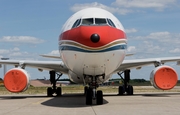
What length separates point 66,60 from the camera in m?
12.9

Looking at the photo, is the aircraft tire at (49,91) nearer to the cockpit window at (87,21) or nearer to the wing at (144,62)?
the wing at (144,62)

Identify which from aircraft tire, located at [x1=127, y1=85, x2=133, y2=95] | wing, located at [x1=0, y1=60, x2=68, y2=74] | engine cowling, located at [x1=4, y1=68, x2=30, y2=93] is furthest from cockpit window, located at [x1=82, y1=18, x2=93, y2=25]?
aircraft tire, located at [x1=127, y1=85, x2=133, y2=95]

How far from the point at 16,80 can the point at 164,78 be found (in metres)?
7.66

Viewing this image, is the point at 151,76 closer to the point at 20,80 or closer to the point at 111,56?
the point at 111,56

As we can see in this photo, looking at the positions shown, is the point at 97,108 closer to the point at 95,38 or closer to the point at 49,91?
the point at 95,38

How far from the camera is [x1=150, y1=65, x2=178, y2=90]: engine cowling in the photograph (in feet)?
52.6

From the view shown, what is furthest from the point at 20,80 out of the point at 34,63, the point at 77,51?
the point at 77,51

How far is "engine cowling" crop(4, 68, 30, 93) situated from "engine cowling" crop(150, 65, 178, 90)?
6.72 metres

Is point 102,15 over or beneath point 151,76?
over

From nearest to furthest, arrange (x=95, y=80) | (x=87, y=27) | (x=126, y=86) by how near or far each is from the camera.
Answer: (x=87, y=27)
(x=95, y=80)
(x=126, y=86)

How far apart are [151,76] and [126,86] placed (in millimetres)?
5546

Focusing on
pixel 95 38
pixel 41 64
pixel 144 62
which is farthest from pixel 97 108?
pixel 41 64

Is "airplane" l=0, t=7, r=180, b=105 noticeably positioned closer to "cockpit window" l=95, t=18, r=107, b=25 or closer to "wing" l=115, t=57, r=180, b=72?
"cockpit window" l=95, t=18, r=107, b=25

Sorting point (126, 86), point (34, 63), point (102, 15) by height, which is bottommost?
point (126, 86)
